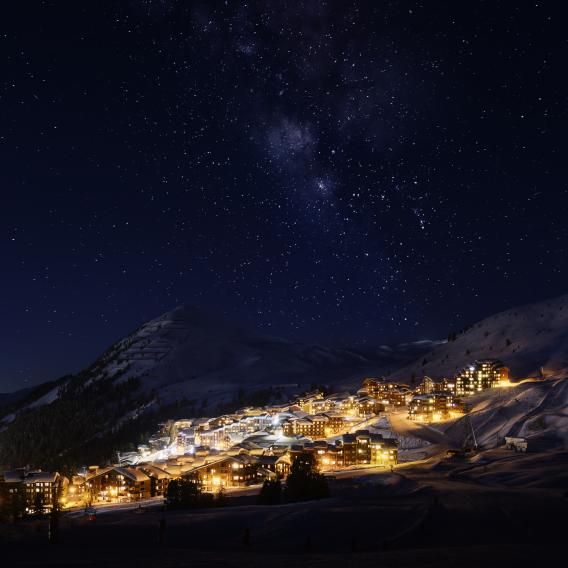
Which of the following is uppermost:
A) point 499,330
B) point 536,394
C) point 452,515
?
point 499,330

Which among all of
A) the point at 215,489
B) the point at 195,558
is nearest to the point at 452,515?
the point at 195,558

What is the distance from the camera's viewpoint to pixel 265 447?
108188 mm

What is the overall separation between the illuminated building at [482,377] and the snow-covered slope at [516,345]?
7612 mm

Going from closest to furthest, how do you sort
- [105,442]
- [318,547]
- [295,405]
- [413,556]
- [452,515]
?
1. [413,556]
2. [318,547]
3. [452,515]
4. [295,405]
5. [105,442]

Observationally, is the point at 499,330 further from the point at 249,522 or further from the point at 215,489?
the point at 249,522

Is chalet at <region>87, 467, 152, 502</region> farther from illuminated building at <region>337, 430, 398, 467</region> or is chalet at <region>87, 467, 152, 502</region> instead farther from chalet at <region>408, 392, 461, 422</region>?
chalet at <region>408, 392, 461, 422</region>

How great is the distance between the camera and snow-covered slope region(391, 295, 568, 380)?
145 metres

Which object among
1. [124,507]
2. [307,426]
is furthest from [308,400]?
[124,507]

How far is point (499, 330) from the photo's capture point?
18500 cm

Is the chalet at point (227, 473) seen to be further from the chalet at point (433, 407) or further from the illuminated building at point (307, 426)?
the chalet at point (433, 407)

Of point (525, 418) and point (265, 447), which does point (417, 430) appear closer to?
point (525, 418)

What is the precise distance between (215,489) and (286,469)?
36.3 ft

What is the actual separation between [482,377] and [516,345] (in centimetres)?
3536

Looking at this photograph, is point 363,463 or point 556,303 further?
point 556,303
